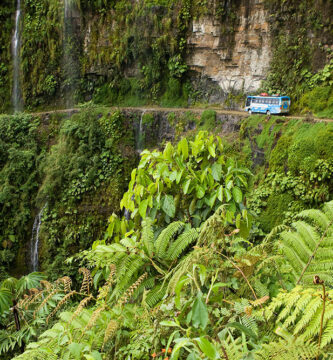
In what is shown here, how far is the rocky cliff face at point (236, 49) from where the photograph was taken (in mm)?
11820

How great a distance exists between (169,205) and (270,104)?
8.71 meters

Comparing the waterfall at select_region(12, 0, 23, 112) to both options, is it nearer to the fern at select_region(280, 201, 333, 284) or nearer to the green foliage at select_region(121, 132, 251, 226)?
the green foliage at select_region(121, 132, 251, 226)

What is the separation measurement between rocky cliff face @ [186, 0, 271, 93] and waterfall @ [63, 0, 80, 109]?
19.0 ft

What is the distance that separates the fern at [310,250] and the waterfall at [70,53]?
15.2 meters

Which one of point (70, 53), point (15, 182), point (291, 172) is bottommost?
point (15, 182)

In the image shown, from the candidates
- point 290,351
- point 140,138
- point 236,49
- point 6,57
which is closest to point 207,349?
point 290,351

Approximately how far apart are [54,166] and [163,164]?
9631 millimetres

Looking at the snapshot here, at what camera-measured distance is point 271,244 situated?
8.01 feet

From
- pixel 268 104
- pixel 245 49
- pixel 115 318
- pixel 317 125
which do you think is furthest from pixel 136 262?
pixel 245 49

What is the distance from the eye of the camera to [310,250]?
2.13 m

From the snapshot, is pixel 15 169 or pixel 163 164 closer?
pixel 163 164

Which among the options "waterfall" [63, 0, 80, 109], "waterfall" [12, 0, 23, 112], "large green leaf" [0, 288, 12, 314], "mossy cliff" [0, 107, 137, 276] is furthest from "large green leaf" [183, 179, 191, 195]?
"waterfall" [12, 0, 23, 112]

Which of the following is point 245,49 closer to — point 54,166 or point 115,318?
point 54,166

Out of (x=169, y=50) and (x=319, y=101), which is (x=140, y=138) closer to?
(x=169, y=50)
